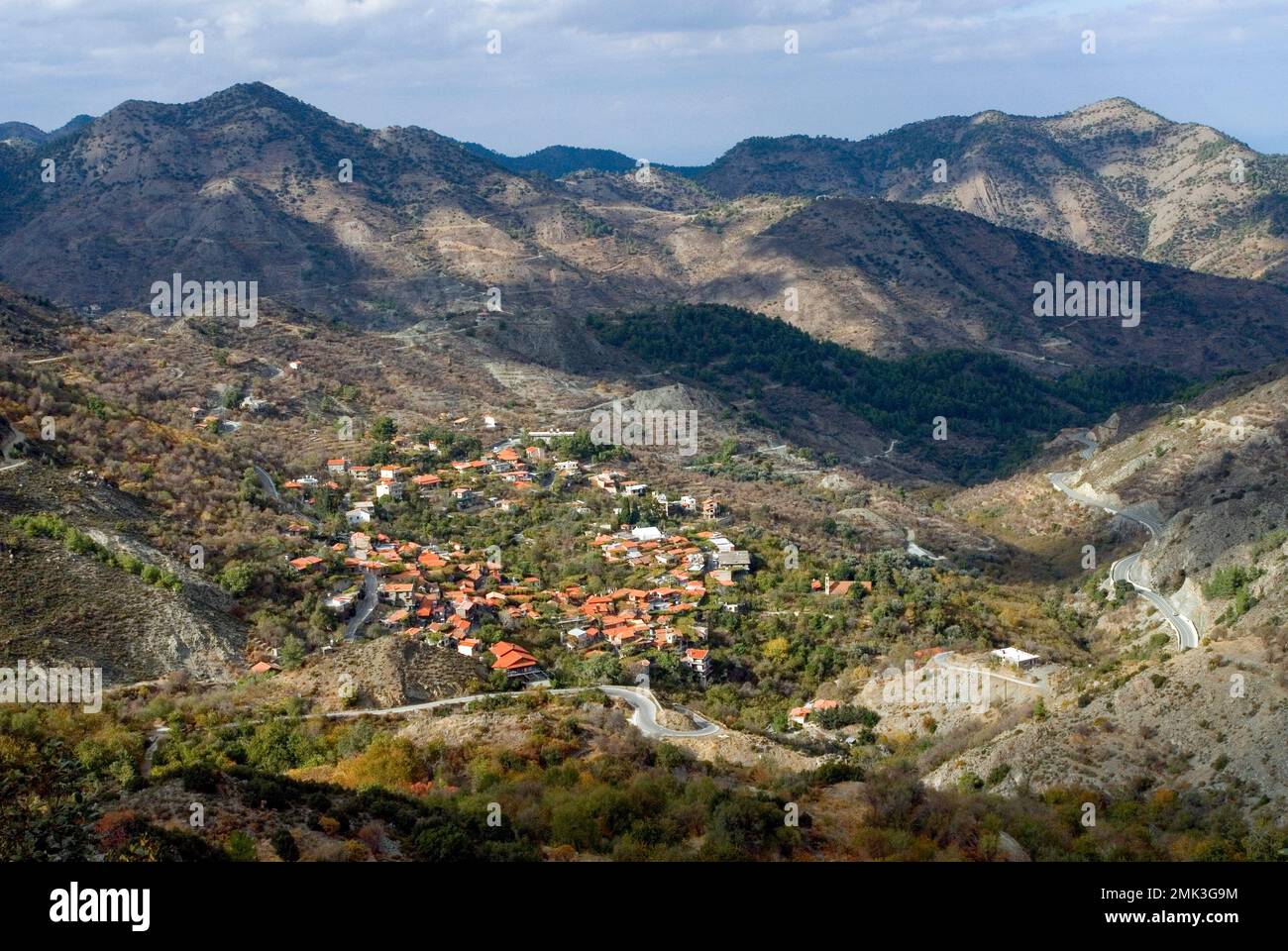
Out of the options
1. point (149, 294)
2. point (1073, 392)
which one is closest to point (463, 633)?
point (1073, 392)

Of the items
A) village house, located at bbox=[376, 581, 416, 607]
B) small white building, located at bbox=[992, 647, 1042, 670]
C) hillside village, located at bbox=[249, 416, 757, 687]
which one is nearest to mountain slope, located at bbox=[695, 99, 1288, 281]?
hillside village, located at bbox=[249, 416, 757, 687]

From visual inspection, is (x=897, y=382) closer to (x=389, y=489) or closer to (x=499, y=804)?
(x=389, y=489)

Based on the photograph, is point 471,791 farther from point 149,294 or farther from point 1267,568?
point 149,294

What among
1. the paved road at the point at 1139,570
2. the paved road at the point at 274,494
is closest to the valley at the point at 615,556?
the paved road at the point at 1139,570

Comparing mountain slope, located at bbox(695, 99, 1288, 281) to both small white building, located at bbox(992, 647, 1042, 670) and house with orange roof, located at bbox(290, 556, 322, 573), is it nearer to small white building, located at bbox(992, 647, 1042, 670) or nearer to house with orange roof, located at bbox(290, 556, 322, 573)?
small white building, located at bbox(992, 647, 1042, 670)

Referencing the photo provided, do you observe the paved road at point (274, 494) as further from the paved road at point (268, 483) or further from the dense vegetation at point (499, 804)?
the dense vegetation at point (499, 804)

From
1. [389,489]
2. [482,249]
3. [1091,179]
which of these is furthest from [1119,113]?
[389,489]

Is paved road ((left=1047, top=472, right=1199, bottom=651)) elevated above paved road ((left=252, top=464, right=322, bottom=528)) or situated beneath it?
situated beneath
